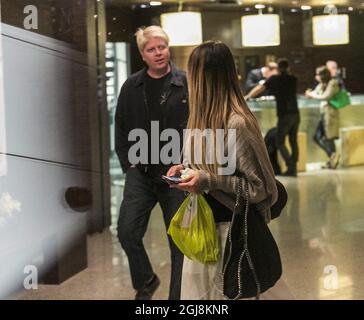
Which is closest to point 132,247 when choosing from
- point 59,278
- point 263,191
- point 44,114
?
point 59,278

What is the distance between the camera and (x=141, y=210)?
3830 millimetres

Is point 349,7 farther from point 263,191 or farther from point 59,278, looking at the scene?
point 59,278

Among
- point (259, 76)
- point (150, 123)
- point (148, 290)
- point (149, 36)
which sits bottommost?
point (148, 290)

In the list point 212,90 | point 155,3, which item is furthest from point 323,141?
point 212,90

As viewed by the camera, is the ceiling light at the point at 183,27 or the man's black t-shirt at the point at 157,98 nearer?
the man's black t-shirt at the point at 157,98

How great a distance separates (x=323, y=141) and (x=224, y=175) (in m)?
2.10

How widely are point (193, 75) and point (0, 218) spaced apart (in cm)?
179

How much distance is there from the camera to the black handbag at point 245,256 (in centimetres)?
283

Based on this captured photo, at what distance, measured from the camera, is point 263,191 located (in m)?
2.85

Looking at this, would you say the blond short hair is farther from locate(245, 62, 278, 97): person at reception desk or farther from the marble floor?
the marble floor

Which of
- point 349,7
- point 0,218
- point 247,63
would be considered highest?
point 349,7

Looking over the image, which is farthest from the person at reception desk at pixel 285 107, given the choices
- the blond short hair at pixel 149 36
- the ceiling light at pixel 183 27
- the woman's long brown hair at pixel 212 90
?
the woman's long brown hair at pixel 212 90

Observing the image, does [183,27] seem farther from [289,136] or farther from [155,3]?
[289,136]

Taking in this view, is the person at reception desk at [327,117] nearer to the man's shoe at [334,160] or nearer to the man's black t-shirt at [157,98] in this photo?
the man's shoe at [334,160]
